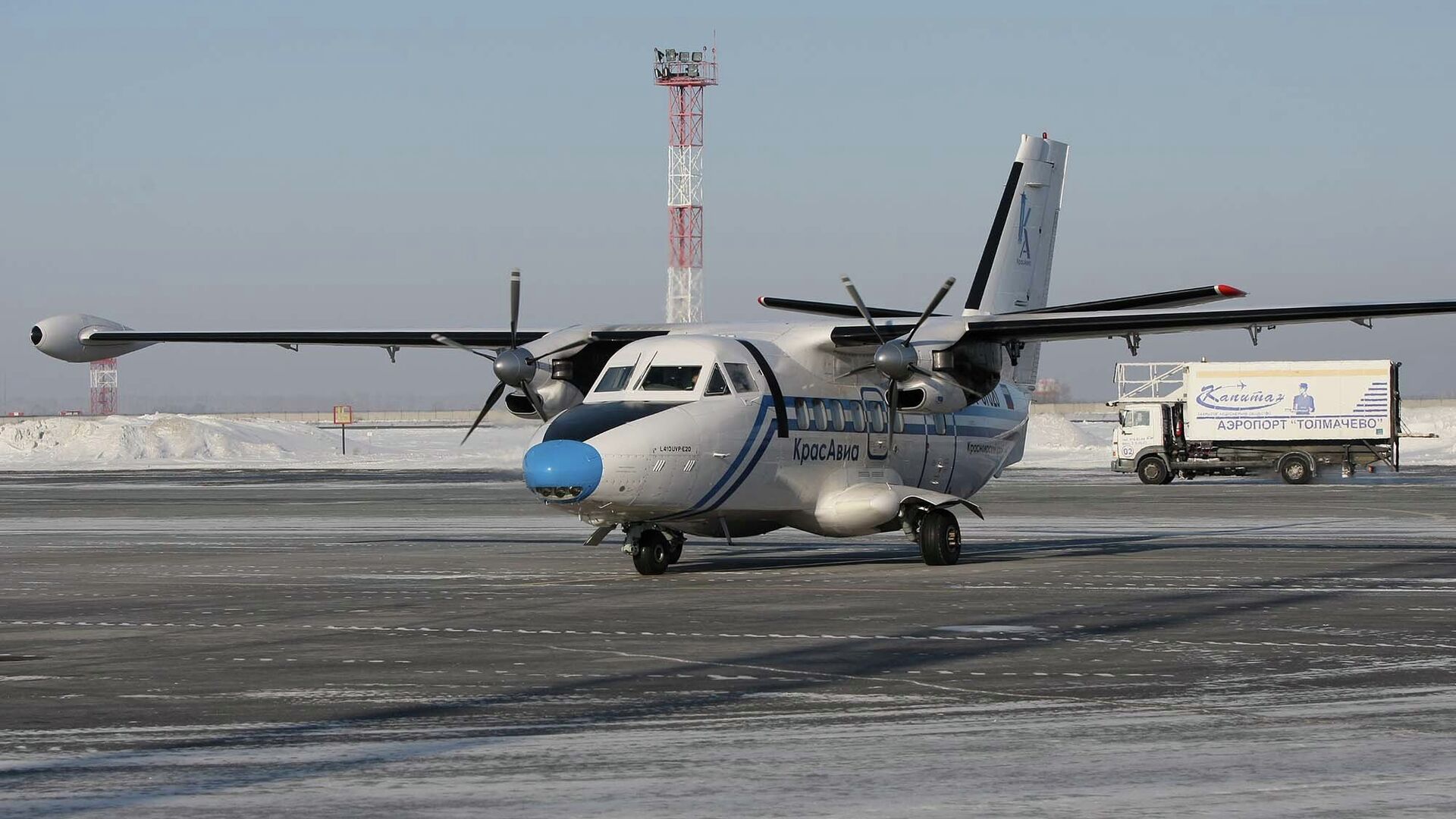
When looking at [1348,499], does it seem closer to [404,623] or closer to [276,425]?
[404,623]

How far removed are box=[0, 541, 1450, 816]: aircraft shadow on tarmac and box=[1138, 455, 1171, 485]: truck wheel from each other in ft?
118

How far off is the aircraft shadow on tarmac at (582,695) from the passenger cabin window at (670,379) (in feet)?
16.7

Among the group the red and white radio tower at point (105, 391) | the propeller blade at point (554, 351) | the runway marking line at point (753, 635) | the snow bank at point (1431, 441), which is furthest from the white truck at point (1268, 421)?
the red and white radio tower at point (105, 391)

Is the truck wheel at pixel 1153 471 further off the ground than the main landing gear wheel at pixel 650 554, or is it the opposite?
the truck wheel at pixel 1153 471

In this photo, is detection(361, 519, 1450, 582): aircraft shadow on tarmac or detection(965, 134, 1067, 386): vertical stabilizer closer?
detection(361, 519, 1450, 582): aircraft shadow on tarmac

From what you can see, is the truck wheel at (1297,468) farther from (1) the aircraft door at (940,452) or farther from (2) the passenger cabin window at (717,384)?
(2) the passenger cabin window at (717,384)

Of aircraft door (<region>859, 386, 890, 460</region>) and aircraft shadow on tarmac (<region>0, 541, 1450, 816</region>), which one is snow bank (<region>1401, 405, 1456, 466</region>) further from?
aircraft shadow on tarmac (<region>0, 541, 1450, 816</region>)

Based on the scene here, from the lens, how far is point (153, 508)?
126 feet

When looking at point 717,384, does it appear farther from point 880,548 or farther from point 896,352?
point 880,548

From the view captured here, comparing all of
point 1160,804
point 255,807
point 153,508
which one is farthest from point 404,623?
point 153,508

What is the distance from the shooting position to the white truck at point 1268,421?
48.5m

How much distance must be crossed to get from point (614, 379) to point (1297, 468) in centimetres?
3490

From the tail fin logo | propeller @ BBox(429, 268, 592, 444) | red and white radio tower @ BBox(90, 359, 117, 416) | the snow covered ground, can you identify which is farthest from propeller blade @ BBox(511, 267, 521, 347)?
red and white radio tower @ BBox(90, 359, 117, 416)

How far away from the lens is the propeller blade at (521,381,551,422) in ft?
70.2
